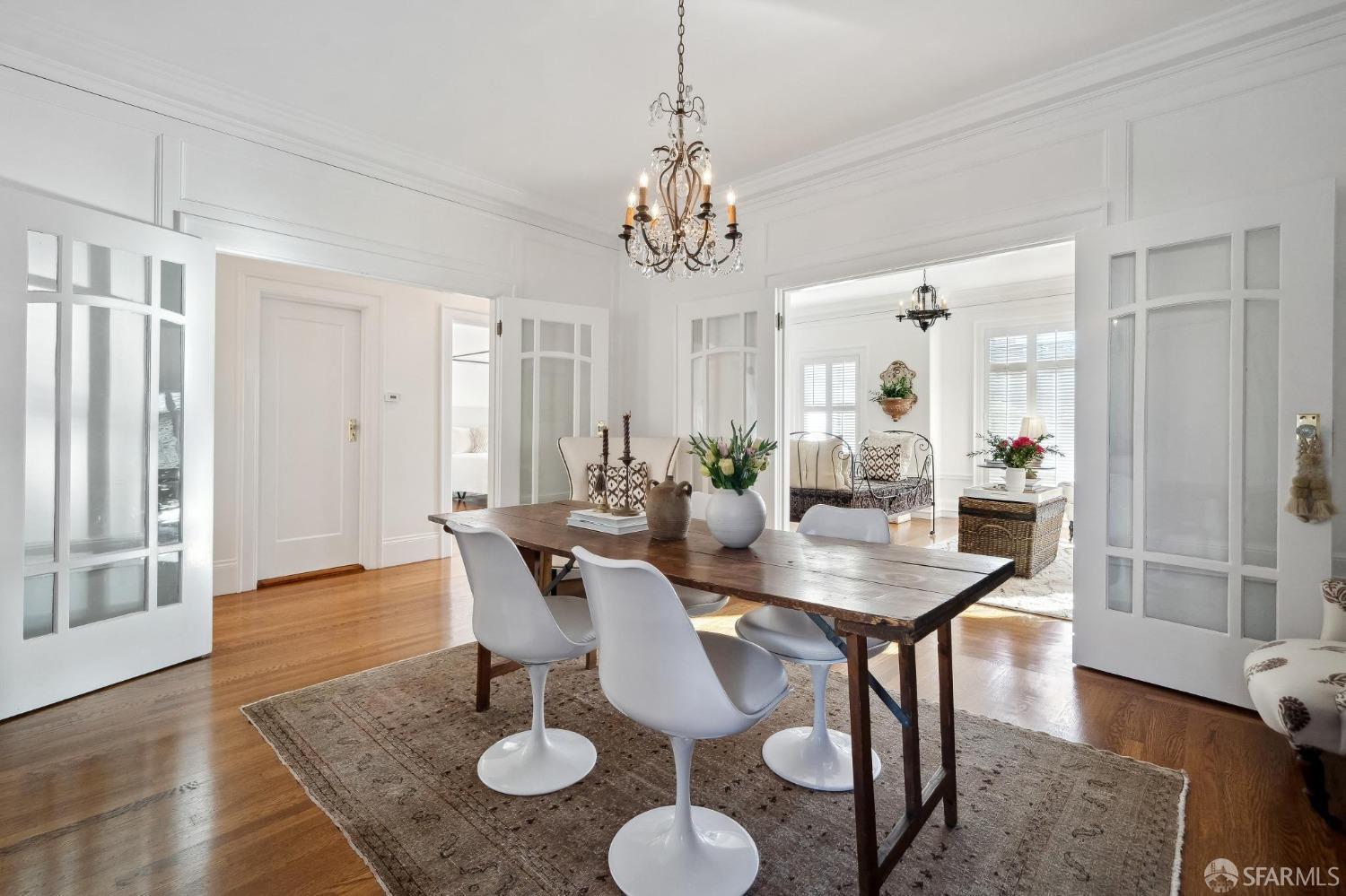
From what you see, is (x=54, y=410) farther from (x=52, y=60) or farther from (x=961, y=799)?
(x=961, y=799)

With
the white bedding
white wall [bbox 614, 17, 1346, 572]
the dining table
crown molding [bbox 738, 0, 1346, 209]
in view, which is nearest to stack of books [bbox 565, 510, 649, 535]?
the dining table

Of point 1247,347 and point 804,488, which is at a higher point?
point 1247,347

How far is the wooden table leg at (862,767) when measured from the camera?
137 centimetres

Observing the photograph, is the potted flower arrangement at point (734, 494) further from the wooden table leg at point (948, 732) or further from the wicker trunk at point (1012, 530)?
the wicker trunk at point (1012, 530)

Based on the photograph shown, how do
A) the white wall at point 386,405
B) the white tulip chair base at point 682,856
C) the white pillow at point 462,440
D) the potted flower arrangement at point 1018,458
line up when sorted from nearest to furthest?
the white tulip chair base at point 682,856, the white wall at point 386,405, the potted flower arrangement at point 1018,458, the white pillow at point 462,440

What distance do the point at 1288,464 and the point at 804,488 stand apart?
14.4 ft

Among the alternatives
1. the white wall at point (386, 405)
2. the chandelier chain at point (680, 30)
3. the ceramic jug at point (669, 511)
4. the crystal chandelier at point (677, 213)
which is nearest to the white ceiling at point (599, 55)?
the chandelier chain at point (680, 30)

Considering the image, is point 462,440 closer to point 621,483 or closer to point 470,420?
point 470,420

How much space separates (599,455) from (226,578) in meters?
2.49

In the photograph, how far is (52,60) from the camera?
8.40 ft

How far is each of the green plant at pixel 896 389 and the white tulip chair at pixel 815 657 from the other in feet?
19.0

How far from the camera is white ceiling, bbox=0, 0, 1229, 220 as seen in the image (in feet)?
7.82

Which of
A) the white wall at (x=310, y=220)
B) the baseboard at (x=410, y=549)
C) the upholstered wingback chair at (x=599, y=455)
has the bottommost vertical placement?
the baseboard at (x=410, y=549)

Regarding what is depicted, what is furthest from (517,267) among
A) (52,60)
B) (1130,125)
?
(1130,125)
